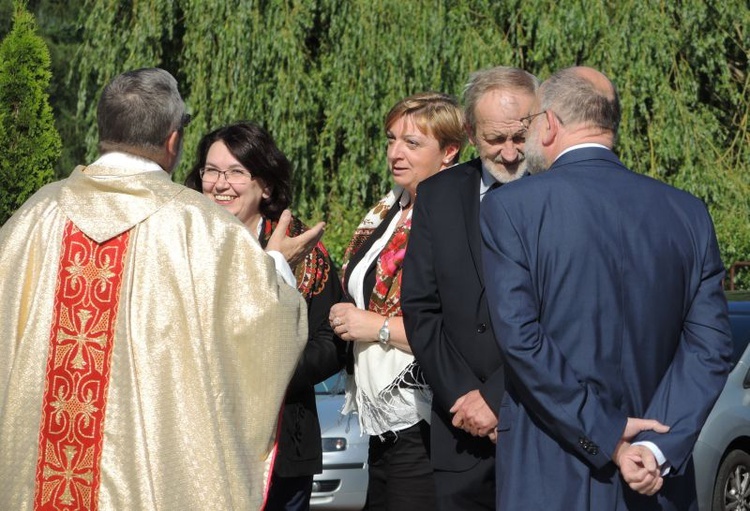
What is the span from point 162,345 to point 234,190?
4.36ft

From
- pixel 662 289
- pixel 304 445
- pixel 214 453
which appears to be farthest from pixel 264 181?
pixel 662 289

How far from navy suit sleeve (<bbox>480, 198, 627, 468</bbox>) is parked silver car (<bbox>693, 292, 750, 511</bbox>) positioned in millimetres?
4727

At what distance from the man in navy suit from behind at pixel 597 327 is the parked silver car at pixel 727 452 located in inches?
178

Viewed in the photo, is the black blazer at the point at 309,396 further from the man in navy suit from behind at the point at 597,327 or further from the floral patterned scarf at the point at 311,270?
the man in navy suit from behind at the point at 597,327

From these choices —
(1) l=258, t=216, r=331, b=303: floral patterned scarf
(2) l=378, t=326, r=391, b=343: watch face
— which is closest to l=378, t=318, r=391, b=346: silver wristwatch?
(2) l=378, t=326, r=391, b=343: watch face

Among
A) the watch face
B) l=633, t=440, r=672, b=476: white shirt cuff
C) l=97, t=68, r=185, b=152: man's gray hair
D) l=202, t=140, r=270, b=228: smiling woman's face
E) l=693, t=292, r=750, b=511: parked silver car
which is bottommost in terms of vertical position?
l=693, t=292, r=750, b=511: parked silver car

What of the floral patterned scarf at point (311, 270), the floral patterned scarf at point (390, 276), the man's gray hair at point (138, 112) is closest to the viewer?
the man's gray hair at point (138, 112)

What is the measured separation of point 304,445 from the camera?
4.54 metres

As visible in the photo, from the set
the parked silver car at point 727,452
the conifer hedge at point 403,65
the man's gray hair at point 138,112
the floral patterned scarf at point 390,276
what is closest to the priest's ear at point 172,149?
the man's gray hair at point 138,112

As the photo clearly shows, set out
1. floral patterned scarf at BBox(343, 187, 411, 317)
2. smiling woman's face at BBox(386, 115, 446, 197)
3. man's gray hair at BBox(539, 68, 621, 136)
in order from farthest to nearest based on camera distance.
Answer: smiling woman's face at BBox(386, 115, 446, 197)
floral patterned scarf at BBox(343, 187, 411, 317)
man's gray hair at BBox(539, 68, 621, 136)

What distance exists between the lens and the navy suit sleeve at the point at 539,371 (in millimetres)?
3443

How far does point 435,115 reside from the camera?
4852mm

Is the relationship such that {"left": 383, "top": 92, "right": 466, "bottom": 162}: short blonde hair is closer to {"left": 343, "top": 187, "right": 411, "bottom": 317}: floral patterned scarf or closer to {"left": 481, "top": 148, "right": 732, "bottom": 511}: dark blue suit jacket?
{"left": 343, "top": 187, "right": 411, "bottom": 317}: floral patterned scarf

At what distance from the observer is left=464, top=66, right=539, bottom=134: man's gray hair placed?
4.46 meters
